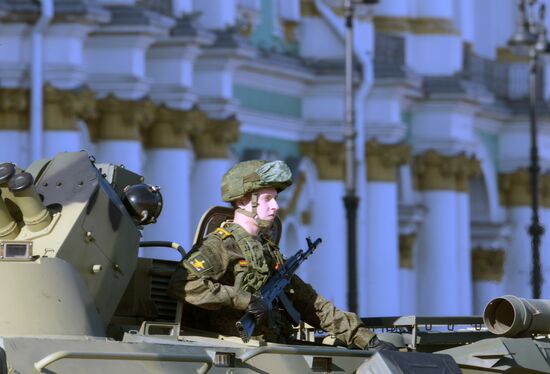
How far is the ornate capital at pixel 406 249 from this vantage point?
46.8m

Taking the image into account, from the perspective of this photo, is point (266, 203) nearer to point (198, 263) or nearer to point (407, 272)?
point (198, 263)

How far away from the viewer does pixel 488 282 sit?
50406 mm

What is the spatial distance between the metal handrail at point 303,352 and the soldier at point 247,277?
1.19 ft

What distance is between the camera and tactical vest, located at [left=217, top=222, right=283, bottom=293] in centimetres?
1351

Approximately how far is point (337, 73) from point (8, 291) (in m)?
29.4

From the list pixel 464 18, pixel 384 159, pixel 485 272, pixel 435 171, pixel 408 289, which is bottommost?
pixel 485 272

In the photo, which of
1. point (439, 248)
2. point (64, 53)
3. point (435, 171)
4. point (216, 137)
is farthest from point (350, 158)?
point (439, 248)

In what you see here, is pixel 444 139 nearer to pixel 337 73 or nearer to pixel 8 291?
pixel 337 73

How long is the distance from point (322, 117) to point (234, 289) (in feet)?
96.0

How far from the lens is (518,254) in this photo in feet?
170

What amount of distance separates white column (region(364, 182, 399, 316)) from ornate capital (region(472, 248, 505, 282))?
584 cm

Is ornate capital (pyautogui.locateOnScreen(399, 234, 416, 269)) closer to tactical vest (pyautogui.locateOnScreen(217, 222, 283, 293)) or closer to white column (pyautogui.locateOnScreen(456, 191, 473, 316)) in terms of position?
white column (pyautogui.locateOnScreen(456, 191, 473, 316))

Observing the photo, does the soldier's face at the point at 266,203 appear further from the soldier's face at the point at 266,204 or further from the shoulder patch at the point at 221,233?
the shoulder patch at the point at 221,233

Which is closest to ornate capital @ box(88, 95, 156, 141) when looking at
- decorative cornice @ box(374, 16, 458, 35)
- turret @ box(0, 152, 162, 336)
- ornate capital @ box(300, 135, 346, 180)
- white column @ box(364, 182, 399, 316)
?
ornate capital @ box(300, 135, 346, 180)
